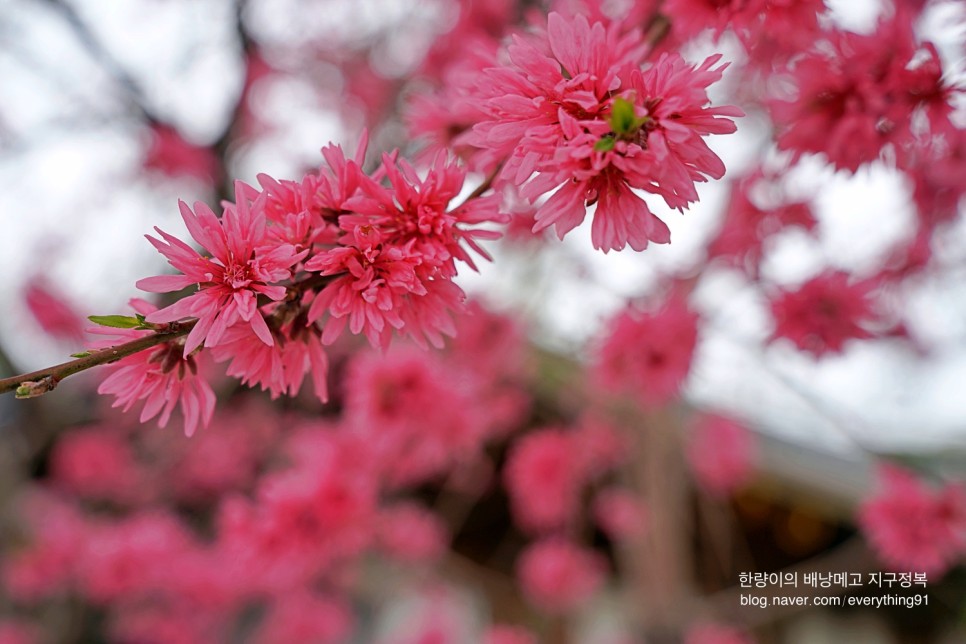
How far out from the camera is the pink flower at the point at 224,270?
0.65 metres

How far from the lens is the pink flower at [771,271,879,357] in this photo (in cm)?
143

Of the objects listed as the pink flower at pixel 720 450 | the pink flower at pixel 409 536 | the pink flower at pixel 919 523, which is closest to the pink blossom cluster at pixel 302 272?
the pink flower at pixel 919 523

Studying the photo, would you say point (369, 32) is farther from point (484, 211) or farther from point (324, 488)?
point (484, 211)

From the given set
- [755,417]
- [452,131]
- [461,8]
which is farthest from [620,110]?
[755,417]

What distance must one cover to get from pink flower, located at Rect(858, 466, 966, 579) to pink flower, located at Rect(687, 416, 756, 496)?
127 centimetres

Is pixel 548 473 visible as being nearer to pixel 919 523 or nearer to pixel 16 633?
pixel 919 523

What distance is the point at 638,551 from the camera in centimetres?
291

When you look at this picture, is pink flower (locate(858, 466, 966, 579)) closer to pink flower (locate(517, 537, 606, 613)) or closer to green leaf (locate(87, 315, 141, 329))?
pink flower (locate(517, 537, 606, 613))

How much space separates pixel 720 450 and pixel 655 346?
62.4 inches

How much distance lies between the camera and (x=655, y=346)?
163cm

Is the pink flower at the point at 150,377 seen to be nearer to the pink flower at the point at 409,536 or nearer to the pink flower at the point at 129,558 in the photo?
the pink flower at the point at 129,558

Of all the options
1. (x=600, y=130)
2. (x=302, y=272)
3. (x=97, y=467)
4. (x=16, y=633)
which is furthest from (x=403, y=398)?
(x=16, y=633)

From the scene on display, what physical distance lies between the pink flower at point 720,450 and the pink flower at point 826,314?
1584mm

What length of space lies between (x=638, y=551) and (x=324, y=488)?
1871 mm
